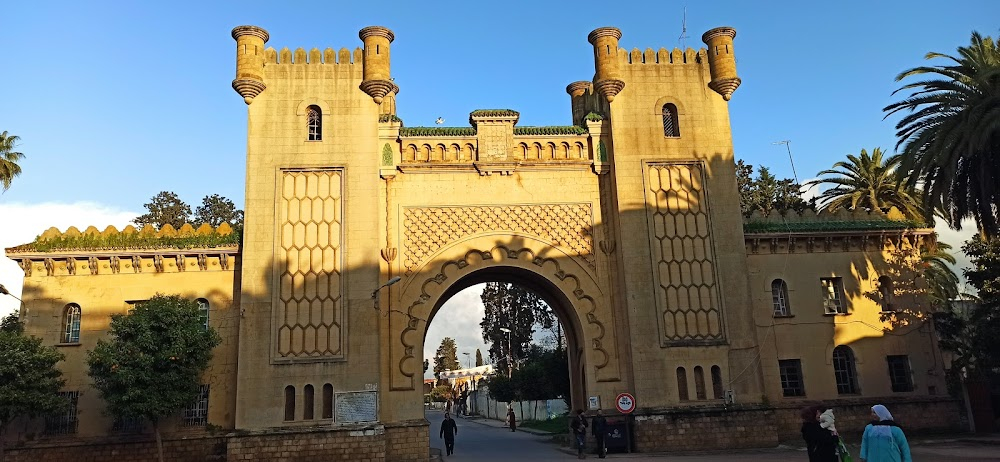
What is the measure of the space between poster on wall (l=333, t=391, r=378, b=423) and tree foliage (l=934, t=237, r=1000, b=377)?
19304 mm

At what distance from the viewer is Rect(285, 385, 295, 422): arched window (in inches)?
832

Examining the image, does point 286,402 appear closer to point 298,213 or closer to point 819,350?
point 298,213

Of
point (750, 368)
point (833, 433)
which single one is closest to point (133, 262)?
point (750, 368)

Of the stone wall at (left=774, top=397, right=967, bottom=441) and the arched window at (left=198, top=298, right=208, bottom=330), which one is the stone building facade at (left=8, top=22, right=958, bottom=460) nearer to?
the stone wall at (left=774, top=397, right=967, bottom=441)

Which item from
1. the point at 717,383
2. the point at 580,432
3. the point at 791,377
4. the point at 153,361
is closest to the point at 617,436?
the point at 580,432

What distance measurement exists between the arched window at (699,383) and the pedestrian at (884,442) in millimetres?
14820

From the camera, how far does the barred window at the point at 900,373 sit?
2467cm

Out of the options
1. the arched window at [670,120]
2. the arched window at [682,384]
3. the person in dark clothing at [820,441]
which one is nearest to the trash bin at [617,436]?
the arched window at [682,384]

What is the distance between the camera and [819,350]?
24250 millimetres

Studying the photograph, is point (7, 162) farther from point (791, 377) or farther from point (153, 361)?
point (791, 377)

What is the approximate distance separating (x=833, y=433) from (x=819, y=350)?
670 inches

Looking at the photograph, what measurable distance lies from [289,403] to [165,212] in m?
30.5

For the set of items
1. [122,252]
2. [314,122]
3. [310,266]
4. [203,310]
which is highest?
[314,122]

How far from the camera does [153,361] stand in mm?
20203
